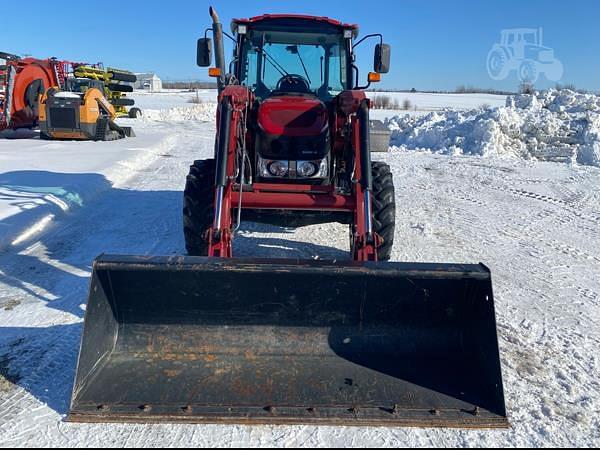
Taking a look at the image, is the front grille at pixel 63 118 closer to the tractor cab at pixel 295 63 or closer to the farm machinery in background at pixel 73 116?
the farm machinery in background at pixel 73 116

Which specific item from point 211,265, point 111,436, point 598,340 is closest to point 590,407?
point 598,340

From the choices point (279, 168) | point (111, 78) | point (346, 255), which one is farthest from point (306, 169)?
point (111, 78)

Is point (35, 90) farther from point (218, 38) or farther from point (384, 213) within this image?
point (384, 213)

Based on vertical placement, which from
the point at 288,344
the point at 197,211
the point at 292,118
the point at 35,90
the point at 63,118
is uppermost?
the point at 35,90

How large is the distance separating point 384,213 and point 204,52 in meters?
2.31

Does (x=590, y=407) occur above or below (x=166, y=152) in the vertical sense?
below

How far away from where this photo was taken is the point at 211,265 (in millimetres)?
2668

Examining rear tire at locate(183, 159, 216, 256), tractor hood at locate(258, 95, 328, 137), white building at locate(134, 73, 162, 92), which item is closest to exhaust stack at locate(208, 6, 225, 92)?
tractor hood at locate(258, 95, 328, 137)

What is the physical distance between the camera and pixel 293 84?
16.6 ft

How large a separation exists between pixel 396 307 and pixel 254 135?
2.22 metres

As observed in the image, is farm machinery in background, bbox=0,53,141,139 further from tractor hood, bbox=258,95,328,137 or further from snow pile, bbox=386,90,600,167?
tractor hood, bbox=258,95,328,137

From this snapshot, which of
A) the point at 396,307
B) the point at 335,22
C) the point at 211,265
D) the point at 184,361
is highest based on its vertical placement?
the point at 335,22

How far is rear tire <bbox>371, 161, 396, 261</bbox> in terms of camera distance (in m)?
4.24

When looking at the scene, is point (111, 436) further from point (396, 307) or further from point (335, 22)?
point (335, 22)
